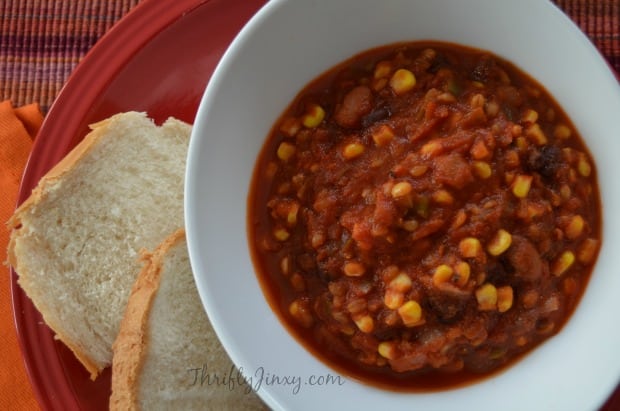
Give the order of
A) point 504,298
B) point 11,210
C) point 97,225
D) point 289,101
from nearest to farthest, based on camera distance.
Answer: point 504,298
point 289,101
point 97,225
point 11,210

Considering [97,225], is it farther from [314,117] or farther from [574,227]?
[574,227]

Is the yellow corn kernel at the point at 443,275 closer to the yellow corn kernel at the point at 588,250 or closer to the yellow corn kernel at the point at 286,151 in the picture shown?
Answer: the yellow corn kernel at the point at 588,250

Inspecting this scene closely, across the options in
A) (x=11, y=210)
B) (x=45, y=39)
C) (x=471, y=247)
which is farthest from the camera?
(x=45, y=39)

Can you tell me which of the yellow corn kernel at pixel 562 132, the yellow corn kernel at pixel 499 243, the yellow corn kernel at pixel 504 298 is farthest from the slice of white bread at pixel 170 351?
the yellow corn kernel at pixel 562 132

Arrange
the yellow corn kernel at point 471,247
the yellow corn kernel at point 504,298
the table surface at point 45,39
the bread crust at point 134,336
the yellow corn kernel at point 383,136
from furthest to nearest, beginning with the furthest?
the table surface at point 45,39, the bread crust at point 134,336, the yellow corn kernel at point 383,136, the yellow corn kernel at point 504,298, the yellow corn kernel at point 471,247

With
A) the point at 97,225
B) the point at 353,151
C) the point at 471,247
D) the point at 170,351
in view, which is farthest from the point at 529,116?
the point at 97,225

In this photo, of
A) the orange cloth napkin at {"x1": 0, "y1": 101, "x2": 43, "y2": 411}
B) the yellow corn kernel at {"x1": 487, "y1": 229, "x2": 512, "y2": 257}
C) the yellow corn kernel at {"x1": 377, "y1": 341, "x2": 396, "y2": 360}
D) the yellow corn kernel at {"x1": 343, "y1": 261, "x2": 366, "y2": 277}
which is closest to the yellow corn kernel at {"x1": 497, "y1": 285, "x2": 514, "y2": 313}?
the yellow corn kernel at {"x1": 487, "y1": 229, "x2": 512, "y2": 257}

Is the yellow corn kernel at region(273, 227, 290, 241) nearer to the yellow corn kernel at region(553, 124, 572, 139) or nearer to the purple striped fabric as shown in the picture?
the yellow corn kernel at region(553, 124, 572, 139)
